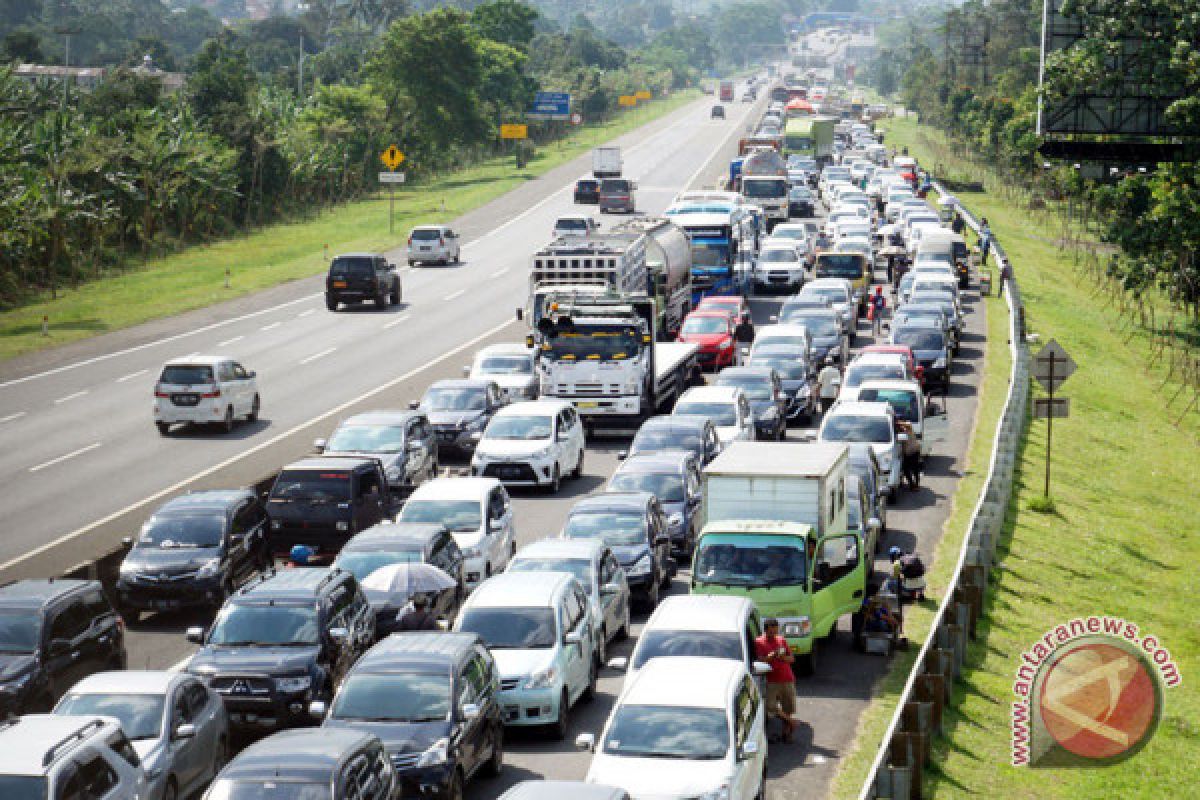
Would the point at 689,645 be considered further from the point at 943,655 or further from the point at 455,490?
the point at 455,490

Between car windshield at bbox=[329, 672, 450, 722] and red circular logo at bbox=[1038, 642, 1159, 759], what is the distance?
29.8ft

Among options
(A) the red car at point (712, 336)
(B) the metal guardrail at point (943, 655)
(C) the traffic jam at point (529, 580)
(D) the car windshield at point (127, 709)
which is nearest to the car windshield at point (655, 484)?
(C) the traffic jam at point (529, 580)

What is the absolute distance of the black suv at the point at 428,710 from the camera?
17766 millimetres

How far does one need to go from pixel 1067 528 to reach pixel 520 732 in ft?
65.5

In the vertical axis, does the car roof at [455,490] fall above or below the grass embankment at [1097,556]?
above

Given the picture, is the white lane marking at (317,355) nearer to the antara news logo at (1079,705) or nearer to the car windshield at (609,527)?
the car windshield at (609,527)

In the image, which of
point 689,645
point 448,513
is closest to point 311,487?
point 448,513

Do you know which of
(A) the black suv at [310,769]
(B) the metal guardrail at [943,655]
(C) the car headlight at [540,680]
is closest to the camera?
(A) the black suv at [310,769]

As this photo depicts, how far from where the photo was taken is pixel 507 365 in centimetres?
4434

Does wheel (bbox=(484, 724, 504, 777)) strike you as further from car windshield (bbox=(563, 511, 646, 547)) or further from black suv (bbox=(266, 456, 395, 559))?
black suv (bbox=(266, 456, 395, 559))

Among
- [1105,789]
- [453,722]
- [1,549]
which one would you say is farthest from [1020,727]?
[1,549]

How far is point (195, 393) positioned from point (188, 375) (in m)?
0.48

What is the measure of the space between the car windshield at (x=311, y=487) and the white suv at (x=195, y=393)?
12.1 metres

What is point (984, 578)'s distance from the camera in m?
27.9
